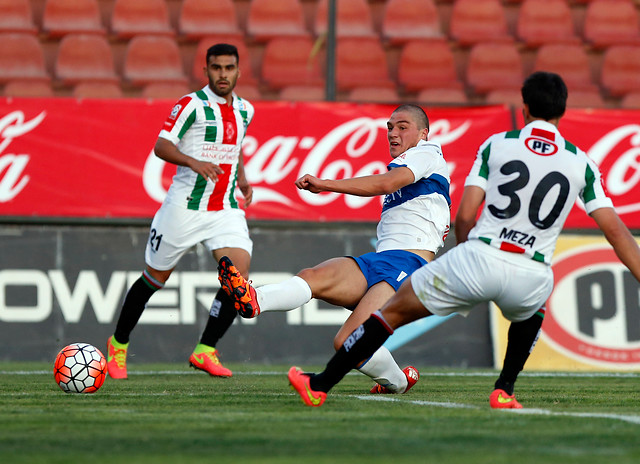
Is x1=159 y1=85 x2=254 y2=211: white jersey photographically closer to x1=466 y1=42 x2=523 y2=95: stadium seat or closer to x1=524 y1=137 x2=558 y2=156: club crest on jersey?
x1=524 y1=137 x2=558 y2=156: club crest on jersey

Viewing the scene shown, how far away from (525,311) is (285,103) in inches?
231

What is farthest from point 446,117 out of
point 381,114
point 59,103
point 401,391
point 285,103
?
point 401,391

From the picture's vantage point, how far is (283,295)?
5.94 metres

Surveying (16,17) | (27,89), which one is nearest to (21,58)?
(27,89)

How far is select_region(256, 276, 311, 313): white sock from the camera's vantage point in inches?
233

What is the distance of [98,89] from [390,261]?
21.8 ft

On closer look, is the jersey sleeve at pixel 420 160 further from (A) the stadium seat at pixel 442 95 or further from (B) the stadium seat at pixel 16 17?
(B) the stadium seat at pixel 16 17

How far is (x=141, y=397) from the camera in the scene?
5801 mm

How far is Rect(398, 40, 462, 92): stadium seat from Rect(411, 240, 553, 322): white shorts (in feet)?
26.8

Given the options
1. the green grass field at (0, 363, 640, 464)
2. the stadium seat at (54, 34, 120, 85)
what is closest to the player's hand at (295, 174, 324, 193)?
the green grass field at (0, 363, 640, 464)

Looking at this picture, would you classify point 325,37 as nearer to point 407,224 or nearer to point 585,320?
point 585,320

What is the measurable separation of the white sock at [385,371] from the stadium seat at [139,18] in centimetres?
739

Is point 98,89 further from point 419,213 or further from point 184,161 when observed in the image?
point 419,213

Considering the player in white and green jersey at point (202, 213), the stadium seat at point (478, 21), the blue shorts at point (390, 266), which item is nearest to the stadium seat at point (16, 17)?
the stadium seat at point (478, 21)
